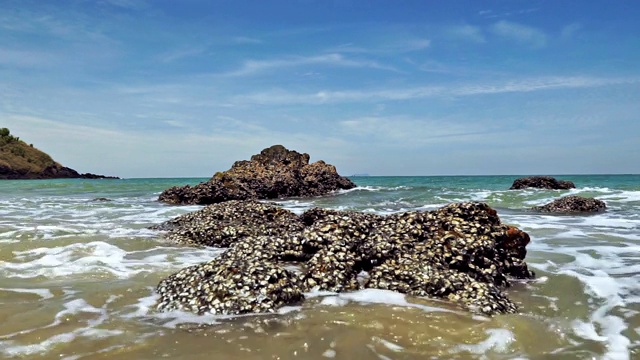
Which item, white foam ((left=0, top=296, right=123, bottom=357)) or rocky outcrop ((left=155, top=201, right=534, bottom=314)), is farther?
rocky outcrop ((left=155, top=201, right=534, bottom=314))

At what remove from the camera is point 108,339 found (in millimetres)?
5066

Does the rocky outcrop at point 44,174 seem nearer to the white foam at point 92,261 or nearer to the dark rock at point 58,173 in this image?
the dark rock at point 58,173

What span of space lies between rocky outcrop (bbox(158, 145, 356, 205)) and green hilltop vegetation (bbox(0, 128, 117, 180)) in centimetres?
8797

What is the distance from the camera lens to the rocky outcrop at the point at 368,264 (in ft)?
20.9

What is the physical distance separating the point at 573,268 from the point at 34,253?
11.4 m

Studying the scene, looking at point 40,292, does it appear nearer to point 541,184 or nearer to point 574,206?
point 574,206

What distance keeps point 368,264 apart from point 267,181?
842 inches

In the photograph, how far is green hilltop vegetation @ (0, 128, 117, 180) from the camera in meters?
96.2

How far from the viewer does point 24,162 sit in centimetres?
10044

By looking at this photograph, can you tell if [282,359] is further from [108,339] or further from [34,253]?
[34,253]

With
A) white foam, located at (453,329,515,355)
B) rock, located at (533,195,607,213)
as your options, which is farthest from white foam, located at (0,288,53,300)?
rock, located at (533,195,607,213)

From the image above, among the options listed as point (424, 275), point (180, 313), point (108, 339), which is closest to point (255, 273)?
point (180, 313)

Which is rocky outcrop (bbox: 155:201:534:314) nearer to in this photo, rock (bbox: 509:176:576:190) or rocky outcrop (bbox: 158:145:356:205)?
rocky outcrop (bbox: 158:145:356:205)

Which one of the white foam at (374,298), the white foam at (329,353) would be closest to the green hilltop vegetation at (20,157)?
the white foam at (374,298)
